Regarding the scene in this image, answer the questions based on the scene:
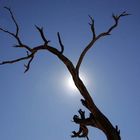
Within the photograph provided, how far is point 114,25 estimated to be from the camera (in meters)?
11.4

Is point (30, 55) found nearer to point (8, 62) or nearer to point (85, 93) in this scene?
point (8, 62)

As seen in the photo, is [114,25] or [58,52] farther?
[114,25]

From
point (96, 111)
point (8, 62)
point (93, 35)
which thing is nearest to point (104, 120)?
point (96, 111)

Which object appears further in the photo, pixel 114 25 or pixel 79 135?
pixel 114 25

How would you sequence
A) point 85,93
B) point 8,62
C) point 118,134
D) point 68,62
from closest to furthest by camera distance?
point 118,134
point 85,93
point 68,62
point 8,62

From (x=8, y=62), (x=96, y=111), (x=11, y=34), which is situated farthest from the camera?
(x=11, y=34)

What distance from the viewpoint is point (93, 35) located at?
34.2 feet

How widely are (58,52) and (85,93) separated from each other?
81.2 inches

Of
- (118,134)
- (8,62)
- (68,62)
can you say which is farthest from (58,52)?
(118,134)

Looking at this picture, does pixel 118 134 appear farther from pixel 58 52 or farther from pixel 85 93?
pixel 58 52

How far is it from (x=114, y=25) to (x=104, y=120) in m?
5.19

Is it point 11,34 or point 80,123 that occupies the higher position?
→ point 11,34

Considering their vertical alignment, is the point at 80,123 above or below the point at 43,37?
below

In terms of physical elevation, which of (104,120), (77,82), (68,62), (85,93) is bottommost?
(104,120)
